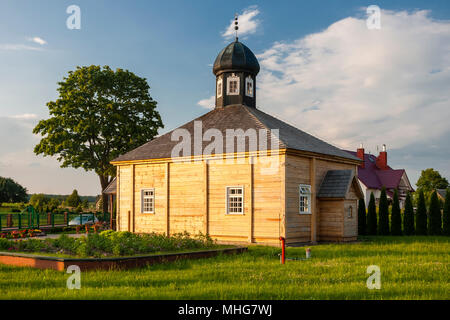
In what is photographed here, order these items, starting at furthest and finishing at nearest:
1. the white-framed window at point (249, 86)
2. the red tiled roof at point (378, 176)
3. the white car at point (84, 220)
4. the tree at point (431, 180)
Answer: the tree at point (431, 180), the red tiled roof at point (378, 176), the white car at point (84, 220), the white-framed window at point (249, 86)

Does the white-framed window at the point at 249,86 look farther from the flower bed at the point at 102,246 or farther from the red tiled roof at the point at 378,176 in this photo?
the red tiled roof at the point at 378,176

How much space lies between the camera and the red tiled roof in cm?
5017

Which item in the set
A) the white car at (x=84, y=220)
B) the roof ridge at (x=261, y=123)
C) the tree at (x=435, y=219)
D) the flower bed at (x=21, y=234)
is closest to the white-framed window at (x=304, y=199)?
the roof ridge at (x=261, y=123)

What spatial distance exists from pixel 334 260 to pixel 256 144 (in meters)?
7.81

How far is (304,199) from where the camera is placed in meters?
21.3

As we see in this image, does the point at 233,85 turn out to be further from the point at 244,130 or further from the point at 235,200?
the point at 235,200

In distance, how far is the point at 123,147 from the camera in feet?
134

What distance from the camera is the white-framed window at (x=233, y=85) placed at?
1040 inches

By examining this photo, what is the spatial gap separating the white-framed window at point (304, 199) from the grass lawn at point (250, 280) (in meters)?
5.80

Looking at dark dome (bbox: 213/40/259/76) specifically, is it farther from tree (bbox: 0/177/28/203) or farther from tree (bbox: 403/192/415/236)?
tree (bbox: 0/177/28/203)

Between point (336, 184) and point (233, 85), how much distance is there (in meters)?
8.59

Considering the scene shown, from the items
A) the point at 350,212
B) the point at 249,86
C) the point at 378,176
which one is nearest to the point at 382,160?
the point at 378,176

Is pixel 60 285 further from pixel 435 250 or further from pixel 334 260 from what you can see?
pixel 435 250
